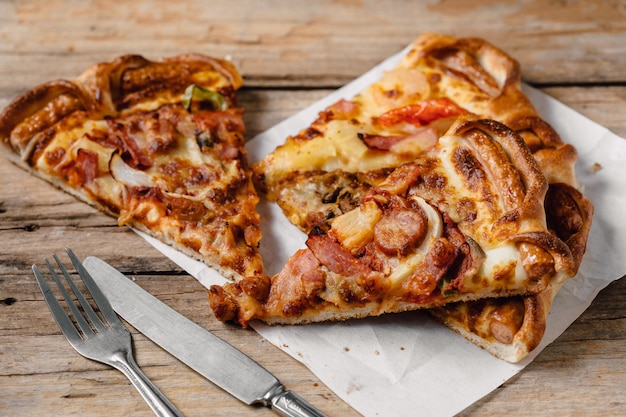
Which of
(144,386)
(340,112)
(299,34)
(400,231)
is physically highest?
(299,34)

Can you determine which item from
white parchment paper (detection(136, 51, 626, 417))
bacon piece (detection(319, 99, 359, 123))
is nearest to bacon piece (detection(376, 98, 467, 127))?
bacon piece (detection(319, 99, 359, 123))

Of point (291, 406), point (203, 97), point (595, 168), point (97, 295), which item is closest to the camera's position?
point (291, 406)

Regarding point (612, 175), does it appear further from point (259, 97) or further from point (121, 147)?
point (121, 147)

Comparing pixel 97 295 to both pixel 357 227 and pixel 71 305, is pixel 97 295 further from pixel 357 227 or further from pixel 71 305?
pixel 357 227

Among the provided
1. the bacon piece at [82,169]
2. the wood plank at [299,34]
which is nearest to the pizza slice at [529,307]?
Result: the wood plank at [299,34]

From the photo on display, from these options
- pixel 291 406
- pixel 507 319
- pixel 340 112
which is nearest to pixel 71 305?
pixel 291 406

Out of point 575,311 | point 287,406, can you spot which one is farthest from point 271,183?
point 575,311
